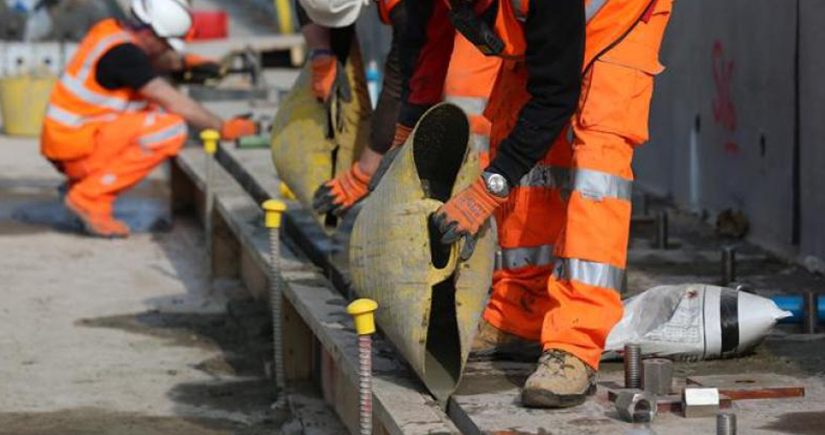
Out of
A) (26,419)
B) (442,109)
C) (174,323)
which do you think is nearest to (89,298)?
(174,323)

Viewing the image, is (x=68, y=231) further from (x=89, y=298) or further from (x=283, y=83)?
(x=283, y=83)

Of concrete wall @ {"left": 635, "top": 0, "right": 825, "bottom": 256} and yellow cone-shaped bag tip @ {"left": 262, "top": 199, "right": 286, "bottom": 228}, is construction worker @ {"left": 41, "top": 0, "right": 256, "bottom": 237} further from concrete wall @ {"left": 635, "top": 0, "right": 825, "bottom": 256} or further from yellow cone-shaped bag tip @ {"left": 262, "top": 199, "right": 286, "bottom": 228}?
yellow cone-shaped bag tip @ {"left": 262, "top": 199, "right": 286, "bottom": 228}

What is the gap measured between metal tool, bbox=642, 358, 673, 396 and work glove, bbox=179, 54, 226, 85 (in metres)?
7.17

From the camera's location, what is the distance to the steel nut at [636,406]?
4.54m

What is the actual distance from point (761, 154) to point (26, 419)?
3321mm

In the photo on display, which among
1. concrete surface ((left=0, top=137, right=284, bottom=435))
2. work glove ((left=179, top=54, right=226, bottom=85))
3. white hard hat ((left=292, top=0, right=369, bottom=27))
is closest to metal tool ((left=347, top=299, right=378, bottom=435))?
concrete surface ((left=0, top=137, right=284, bottom=435))

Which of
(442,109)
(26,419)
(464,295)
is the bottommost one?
(26,419)

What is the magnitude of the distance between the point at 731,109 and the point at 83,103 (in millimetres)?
4151

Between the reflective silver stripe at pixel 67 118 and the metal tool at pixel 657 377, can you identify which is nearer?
the metal tool at pixel 657 377

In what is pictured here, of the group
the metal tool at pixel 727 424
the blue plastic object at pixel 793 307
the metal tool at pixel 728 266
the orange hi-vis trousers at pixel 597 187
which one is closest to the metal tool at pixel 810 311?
the blue plastic object at pixel 793 307

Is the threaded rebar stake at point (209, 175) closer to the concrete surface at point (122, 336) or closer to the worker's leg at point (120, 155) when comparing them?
the concrete surface at point (122, 336)

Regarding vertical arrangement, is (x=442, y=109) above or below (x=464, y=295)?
above

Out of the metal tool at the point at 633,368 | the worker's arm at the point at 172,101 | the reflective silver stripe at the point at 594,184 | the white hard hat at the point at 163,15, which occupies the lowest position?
the metal tool at the point at 633,368

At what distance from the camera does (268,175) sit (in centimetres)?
953
